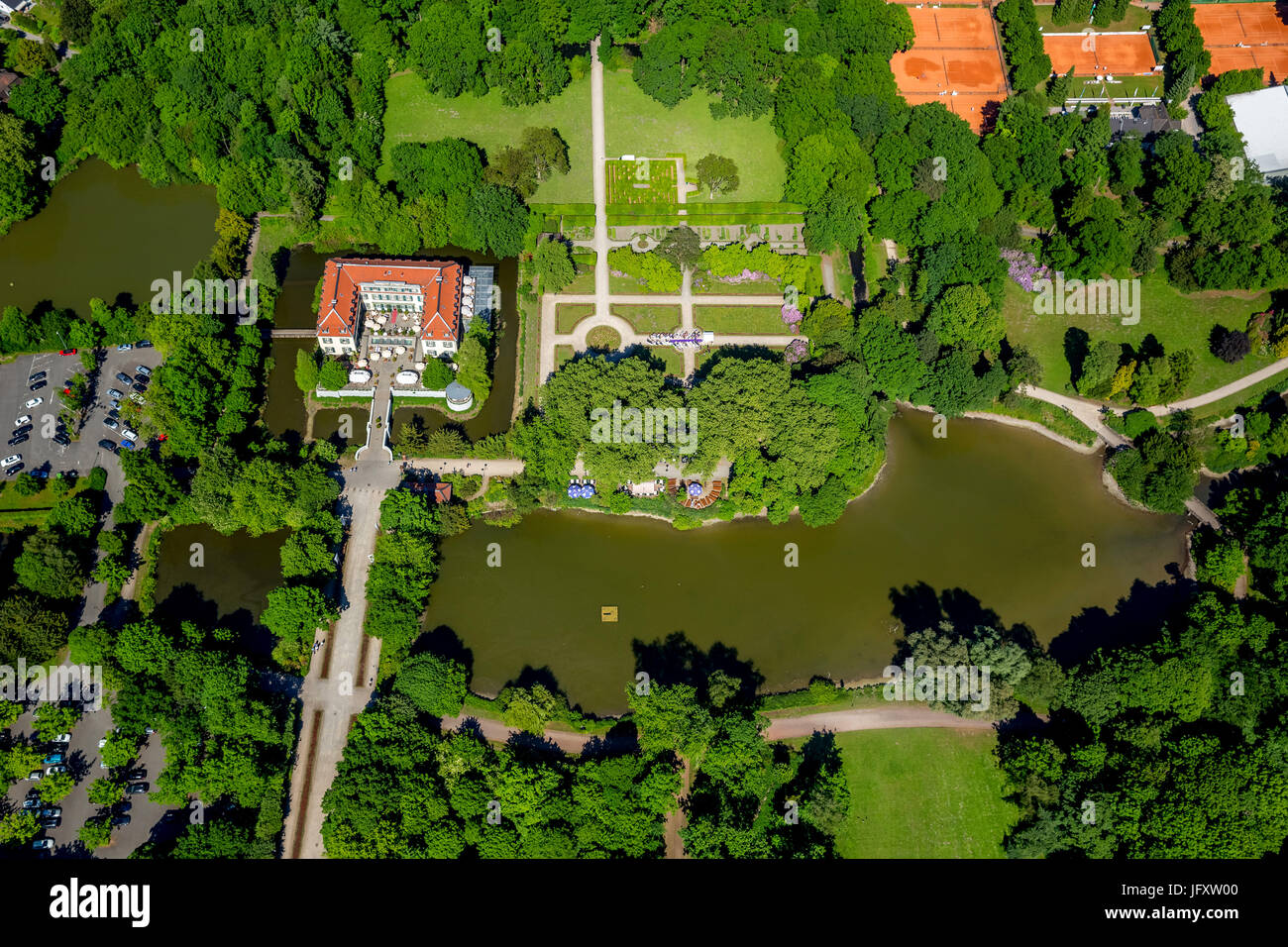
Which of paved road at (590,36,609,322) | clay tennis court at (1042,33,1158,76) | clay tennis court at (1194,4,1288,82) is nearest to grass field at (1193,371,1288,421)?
clay tennis court at (1042,33,1158,76)

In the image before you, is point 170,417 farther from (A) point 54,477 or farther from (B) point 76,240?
(B) point 76,240

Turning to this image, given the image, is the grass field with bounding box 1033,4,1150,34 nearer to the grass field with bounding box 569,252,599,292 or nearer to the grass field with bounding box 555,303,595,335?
the grass field with bounding box 569,252,599,292

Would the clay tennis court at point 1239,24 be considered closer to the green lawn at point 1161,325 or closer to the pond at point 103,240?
the green lawn at point 1161,325

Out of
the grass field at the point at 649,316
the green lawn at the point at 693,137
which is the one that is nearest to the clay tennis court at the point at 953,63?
the green lawn at the point at 693,137

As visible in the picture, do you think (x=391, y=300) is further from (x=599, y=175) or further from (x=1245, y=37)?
(x=1245, y=37)
